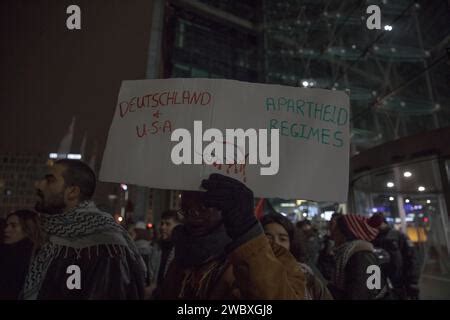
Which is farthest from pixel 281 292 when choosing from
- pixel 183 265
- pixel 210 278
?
pixel 183 265

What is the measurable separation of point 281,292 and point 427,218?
9245 millimetres

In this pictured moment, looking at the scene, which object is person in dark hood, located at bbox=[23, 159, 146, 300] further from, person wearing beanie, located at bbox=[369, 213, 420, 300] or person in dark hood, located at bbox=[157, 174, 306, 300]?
person wearing beanie, located at bbox=[369, 213, 420, 300]

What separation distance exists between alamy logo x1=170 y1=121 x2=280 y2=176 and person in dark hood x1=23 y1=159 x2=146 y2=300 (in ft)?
1.61

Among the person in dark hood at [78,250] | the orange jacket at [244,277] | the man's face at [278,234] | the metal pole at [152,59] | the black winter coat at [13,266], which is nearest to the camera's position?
the orange jacket at [244,277]

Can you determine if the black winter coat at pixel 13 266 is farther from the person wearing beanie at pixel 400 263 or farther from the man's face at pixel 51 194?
the person wearing beanie at pixel 400 263

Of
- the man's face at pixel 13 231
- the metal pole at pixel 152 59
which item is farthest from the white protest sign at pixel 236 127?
the metal pole at pixel 152 59

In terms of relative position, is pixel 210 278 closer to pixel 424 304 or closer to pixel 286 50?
pixel 424 304

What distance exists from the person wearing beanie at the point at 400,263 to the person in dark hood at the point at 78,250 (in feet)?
11.8

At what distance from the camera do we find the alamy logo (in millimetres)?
1457

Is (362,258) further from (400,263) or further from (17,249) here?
(17,249)

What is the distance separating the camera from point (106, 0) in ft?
13.0

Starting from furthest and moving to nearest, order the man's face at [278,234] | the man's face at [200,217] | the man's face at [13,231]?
the man's face at [13,231] < the man's face at [278,234] < the man's face at [200,217]

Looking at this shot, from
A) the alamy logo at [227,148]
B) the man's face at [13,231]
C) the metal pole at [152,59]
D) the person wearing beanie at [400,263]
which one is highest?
the metal pole at [152,59]

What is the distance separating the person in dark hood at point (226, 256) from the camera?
1.12 m
